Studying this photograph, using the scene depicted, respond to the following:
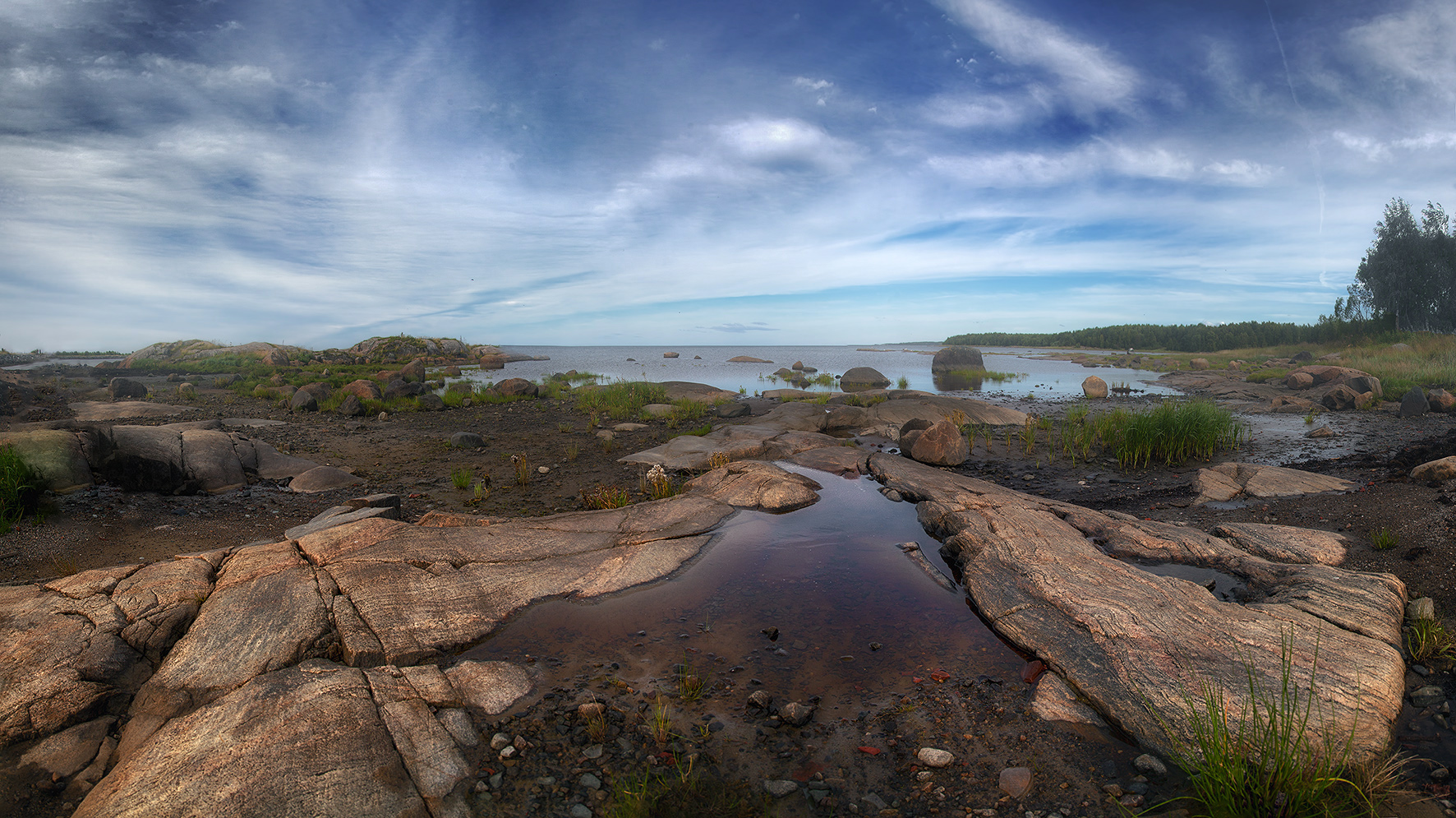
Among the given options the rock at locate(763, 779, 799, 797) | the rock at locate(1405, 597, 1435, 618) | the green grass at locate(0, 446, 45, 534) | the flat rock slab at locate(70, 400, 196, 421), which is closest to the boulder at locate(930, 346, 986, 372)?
the rock at locate(1405, 597, 1435, 618)

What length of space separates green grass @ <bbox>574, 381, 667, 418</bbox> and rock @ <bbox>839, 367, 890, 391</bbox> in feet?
44.2

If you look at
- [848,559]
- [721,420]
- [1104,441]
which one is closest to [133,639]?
[848,559]

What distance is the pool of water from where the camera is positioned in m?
5.20

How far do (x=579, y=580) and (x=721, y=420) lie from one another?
14.1 meters

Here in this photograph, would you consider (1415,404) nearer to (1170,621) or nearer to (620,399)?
(1170,621)

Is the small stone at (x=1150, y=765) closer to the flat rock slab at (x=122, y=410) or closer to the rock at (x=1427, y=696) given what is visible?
the rock at (x=1427, y=696)

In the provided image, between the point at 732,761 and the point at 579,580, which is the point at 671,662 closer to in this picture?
the point at 732,761

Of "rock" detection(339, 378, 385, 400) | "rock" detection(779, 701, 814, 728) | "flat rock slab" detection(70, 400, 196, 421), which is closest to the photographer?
"rock" detection(779, 701, 814, 728)

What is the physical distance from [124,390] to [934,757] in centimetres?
3553

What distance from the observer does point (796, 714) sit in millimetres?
4465

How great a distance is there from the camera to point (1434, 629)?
518 centimetres

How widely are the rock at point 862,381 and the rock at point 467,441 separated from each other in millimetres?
23291

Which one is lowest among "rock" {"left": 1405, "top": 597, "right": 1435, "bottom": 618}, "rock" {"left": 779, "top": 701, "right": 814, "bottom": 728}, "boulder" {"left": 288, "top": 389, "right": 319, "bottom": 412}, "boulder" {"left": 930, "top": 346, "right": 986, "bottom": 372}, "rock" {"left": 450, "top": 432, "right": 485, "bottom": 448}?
"rock" {"left": 779, "top": 701, "right": 814, "bottom": 728}

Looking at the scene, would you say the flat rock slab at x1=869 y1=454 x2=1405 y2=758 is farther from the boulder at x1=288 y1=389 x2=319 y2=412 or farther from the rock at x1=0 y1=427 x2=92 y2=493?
the boulder at x1=288 y1=389 x2=319 y2=412
